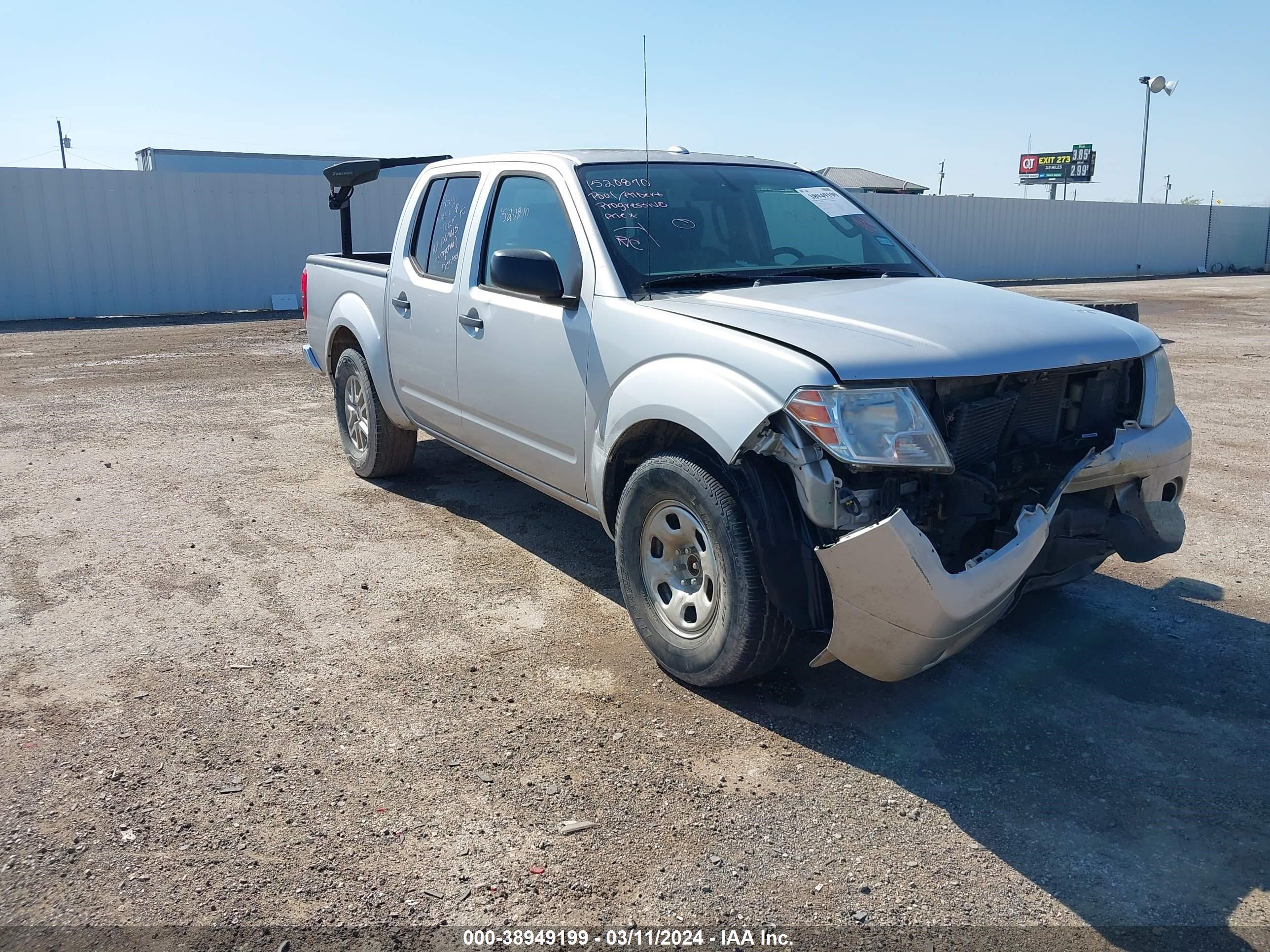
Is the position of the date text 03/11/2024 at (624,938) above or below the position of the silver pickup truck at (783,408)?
below

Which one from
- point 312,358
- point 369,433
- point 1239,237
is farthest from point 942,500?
point 1239,237

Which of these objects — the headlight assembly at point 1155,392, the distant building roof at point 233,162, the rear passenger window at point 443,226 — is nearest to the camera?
the headlight assembly at point 1155,392

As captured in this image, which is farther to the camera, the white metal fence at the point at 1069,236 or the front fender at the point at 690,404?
the white metal fence at the point at 1069,236

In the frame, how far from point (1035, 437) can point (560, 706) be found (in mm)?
1990

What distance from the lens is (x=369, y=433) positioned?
21.7 feet

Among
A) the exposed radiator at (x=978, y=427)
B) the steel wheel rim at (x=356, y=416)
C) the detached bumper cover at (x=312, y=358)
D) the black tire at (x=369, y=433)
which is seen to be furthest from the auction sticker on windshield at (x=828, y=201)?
the detached bumper cover at (x=312, y=358)

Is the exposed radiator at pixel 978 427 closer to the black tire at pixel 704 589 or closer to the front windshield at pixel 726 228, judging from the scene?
the black tire at pixel 704 589

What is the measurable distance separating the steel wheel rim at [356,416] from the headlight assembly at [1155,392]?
448 centimetres

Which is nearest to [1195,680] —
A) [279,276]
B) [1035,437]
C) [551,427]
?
[1035,437]

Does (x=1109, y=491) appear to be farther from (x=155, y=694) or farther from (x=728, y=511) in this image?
(x=155, y=694)

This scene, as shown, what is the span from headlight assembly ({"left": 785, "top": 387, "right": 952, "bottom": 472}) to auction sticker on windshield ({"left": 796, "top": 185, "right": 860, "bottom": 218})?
2.11 metres

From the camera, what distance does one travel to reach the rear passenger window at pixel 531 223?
4.55 meters

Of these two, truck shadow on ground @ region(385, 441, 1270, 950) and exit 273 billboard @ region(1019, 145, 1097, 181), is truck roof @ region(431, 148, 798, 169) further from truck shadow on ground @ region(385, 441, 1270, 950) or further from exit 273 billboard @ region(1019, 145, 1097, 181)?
exit 273 billboard @ region(1019, 145, 1097, 181)

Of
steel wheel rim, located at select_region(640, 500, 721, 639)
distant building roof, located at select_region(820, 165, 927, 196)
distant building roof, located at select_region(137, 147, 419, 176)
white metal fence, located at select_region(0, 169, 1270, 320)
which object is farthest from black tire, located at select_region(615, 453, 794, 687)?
distant building roof, located at select_region(820, 165, 927, 196)
